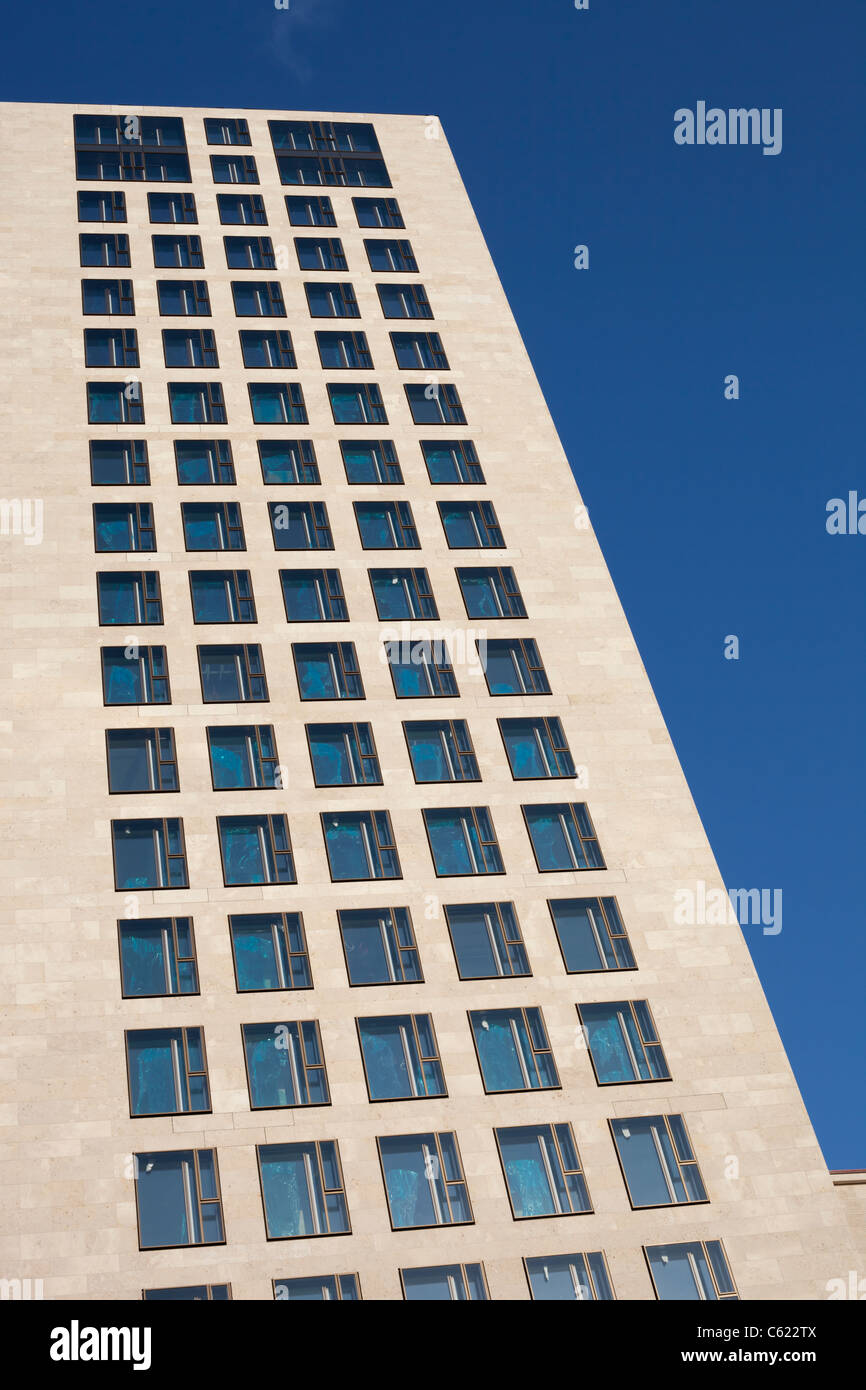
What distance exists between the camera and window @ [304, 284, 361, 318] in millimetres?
62062

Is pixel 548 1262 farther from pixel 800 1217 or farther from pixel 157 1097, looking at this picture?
pixel 157 1097

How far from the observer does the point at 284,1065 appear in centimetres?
4031

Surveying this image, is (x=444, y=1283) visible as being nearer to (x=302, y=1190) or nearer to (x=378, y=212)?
(x=302, y=1190)

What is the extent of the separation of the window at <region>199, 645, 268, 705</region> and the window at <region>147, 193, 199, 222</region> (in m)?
25.4

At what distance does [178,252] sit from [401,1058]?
1505 inches

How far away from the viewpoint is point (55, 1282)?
35219 mm

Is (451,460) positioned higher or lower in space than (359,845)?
higher

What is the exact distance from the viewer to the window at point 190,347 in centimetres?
5859

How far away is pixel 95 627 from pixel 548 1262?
24.8 meters

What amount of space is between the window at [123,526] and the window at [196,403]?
5.13 m

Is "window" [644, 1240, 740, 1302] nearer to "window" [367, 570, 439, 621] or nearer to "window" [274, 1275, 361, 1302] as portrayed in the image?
"window" [274, 1275, 361, 1302]

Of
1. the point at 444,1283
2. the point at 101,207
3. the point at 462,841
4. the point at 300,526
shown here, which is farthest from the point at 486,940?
the point at 101,207

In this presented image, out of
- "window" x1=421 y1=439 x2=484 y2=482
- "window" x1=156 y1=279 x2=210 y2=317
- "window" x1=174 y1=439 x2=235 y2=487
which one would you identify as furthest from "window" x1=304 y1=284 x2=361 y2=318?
"window" x1=174 y1=439 x2=235 y2=487

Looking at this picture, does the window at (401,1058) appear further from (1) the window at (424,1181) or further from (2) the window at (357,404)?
(2) the window at (357,404)
